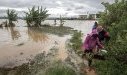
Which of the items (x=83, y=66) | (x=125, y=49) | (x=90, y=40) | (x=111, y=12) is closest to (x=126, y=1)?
(x=111, y=12)

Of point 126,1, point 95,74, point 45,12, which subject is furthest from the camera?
point 45,12

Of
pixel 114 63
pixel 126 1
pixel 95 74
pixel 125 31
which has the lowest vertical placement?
pixel 95 74

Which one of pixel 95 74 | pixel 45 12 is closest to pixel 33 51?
pixel 95 74

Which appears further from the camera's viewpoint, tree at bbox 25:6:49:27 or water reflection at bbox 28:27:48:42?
tree at bbox 25:6:49:27

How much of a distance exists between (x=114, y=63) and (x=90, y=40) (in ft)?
13.4

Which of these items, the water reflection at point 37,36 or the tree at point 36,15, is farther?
the tree at point 36,15

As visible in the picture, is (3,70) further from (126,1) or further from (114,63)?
(126,1)

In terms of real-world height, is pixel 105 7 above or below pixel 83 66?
above

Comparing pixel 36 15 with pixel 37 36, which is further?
pixel 36 15

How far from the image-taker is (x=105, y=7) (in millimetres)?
15383

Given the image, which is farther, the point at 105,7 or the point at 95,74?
the point at 105,7

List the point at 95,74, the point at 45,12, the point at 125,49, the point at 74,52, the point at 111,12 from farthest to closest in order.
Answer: the point at 45,12 → the point at 74,52 → the point at 111,12 → the point at 95,74 → the point at 125,49

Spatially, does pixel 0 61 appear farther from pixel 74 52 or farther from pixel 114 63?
pixel 114 63

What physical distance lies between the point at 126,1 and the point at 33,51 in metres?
5.94
